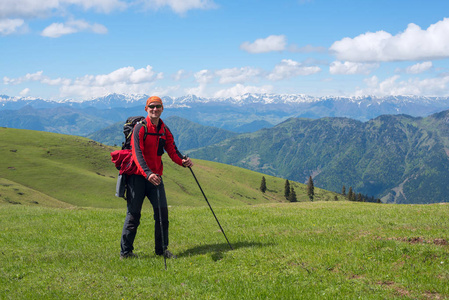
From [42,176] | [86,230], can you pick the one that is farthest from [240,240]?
[42,176]

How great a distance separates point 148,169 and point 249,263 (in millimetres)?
4242

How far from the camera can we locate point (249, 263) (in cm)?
1013

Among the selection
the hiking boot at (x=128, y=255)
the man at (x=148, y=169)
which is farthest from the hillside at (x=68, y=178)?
the man at (x=148, y=169)

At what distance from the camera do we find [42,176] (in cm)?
12769

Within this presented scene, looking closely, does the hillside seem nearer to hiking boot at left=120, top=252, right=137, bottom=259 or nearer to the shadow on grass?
hiking boot at left=120, top=252, right=137, bottom=259

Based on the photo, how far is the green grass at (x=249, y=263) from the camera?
8.26m

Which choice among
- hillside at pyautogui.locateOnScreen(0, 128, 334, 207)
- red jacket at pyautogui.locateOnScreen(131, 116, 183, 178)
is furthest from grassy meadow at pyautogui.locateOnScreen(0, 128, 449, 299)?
hillside at pyautogui.locateOnScreen(0, 128, 334, 207)

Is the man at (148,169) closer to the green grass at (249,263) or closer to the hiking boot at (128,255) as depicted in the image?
the hiking boot at (128,255)

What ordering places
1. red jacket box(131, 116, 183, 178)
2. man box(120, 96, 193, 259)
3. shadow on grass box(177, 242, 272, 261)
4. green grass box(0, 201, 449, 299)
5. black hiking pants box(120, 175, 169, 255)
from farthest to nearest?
shadow on grass box(177, 242, 272, 261), black hiking pants box(120, 175, 169, 255), man box(120, 96, 193, 259), red jacket box(131, 116, 183, 178), green grass box(0, 201, 449, 299)

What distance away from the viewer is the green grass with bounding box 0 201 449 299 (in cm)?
826

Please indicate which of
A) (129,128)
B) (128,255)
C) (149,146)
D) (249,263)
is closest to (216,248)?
(249,263)

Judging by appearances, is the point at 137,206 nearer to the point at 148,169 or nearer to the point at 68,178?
the point at 148,169

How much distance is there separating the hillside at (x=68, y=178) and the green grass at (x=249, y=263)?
77.2 meters

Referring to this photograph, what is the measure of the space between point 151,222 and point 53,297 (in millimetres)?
9441
